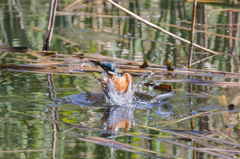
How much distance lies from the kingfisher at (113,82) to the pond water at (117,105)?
9 cm

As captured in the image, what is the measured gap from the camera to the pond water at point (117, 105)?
1751mm

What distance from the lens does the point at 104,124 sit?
6.77 ft

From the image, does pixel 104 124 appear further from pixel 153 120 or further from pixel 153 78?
pixel 153 78

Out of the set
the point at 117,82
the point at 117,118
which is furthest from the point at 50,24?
the point at 117,118

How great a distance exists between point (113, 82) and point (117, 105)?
17 centimetres

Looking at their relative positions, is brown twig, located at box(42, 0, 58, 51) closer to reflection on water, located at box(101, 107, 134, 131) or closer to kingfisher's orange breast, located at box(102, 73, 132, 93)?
kingfisher's orange breast, located at box(102, 73, 132, 93)

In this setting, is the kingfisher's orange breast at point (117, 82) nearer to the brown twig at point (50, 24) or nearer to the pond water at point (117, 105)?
the pond water at point (117, 105)

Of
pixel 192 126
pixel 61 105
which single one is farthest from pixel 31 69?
pixel 192 126

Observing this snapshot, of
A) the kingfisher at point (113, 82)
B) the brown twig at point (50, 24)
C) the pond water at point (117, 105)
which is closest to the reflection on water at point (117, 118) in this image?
the pond water at point (117, 105)

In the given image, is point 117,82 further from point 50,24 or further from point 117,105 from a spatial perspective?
point 50,24

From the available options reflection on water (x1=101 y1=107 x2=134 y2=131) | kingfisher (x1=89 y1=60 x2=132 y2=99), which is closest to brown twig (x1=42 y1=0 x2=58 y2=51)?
kingfisher (x1=89 y1=60 x2=132 y2=99)

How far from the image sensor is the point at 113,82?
98.7 inches

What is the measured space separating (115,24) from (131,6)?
1716 millimetres

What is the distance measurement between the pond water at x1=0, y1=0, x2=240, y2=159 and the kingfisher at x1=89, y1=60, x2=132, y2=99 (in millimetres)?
91
